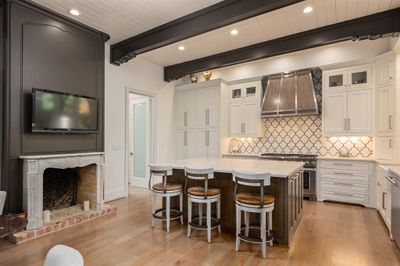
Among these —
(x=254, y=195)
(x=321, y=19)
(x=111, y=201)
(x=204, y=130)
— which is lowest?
(x=111, y=201)

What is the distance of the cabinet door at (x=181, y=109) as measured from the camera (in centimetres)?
638

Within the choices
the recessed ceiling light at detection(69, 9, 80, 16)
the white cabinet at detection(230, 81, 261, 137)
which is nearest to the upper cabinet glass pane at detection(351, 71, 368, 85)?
the white cabinet at detection(230, 81, 261, 137)

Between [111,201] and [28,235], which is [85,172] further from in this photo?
[28,235]

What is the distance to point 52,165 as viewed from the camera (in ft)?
10.7

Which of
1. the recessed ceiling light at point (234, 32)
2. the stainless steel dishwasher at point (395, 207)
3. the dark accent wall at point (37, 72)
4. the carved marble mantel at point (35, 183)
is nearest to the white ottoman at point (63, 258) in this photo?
the carved marble mantel at point (35, 183)

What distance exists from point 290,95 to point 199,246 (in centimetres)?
385

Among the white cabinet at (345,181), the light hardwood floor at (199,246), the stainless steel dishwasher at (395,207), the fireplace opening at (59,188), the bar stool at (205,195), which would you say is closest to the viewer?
the light hardwood floor at (199,246)

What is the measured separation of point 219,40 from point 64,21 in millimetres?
2683

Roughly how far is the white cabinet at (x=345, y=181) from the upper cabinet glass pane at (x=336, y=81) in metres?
1.58

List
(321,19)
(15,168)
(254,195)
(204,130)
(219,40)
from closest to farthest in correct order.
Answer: (254,195), (15,168), (321,19), (219,40), (204,130)

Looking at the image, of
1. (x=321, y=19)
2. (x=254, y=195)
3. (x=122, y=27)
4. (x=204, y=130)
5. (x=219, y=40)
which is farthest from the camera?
(x=204, y=130)

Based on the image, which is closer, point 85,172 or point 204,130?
point 85,172

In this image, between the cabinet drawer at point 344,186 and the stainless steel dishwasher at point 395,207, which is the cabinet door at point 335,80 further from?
the stainless steel dishwasher at point 395,207

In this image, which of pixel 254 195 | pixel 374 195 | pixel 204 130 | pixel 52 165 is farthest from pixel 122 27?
pixel 374 195
